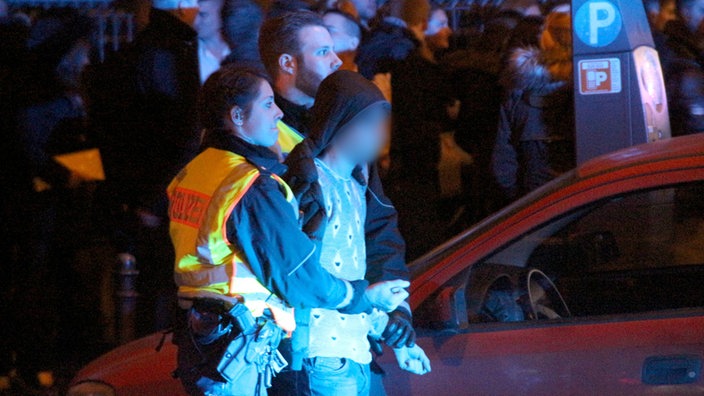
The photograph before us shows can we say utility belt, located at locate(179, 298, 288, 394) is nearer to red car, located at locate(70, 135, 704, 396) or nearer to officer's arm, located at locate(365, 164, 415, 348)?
officer's arm, located at locate(365, 164, 415, 348)

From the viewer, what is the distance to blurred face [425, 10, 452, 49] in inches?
344

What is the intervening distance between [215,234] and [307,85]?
0.88 m

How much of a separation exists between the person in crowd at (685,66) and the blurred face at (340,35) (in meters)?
1.81

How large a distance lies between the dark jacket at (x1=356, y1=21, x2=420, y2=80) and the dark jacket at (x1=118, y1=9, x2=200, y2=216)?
165 cm

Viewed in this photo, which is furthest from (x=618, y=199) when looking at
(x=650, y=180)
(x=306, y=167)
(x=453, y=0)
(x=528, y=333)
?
(x=453, y=0)

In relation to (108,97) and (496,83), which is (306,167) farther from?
(496,83)

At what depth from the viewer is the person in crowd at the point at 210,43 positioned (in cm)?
591

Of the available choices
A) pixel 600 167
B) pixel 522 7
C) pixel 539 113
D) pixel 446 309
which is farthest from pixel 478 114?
pixel 446 309

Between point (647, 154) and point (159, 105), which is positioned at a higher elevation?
point (159, 105)

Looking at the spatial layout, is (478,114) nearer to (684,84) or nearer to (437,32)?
(684,84)

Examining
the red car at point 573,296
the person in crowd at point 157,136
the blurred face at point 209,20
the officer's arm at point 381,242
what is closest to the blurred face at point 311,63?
the officer's arm at point 381,242

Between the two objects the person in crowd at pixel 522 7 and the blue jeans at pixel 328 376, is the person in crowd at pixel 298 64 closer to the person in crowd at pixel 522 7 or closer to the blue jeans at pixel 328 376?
the blue jeans at pixel 328 376

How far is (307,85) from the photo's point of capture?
152 inches

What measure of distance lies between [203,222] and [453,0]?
23.5 ft
